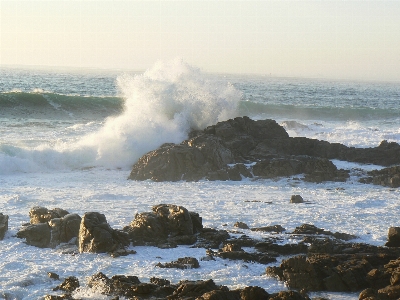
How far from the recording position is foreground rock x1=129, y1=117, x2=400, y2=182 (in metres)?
16.2

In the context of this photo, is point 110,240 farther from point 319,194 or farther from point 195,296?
point 319,194

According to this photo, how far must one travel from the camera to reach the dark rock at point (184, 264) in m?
8.60

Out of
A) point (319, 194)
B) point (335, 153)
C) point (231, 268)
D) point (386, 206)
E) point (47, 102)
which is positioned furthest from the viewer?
point (47, 102)

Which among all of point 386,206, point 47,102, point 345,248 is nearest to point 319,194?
point 386,206

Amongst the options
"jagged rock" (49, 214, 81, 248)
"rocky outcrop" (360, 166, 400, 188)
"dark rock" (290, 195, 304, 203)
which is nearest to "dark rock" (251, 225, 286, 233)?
"dark rock" (290, 195, 304, 203)

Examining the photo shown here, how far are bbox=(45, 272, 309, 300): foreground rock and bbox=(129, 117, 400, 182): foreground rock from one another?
8.27m

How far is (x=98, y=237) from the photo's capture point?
9367 mm

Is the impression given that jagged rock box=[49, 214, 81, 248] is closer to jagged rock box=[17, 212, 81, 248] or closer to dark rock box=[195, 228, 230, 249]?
jagged rock box=[17, 212, 81, 248]

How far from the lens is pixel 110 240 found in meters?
9.37

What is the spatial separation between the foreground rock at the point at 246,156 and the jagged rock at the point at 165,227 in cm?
560

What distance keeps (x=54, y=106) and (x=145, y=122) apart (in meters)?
17.1

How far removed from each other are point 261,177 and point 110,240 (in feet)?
24.6

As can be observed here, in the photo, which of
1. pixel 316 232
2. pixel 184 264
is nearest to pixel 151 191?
pixel 316 232

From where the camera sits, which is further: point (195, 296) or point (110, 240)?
point (110, 240)
